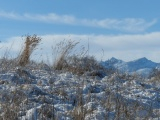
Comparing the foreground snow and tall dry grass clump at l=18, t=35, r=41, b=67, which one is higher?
tall dry grass clump at l=18, t=35, r=41, b=67

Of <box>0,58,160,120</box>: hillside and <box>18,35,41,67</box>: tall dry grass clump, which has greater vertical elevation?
<box>18,35,41,67</box>: tall dry grass clump

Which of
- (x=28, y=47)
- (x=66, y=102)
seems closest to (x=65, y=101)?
(x=66, y=102)

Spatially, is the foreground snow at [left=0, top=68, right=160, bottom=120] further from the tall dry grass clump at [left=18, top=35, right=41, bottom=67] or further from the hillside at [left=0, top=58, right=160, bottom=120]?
the tall dry grass clump at [left=18, top=35, right=41, bottom=67]

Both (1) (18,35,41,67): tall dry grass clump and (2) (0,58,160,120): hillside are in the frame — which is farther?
(1) (18,35,41,67): tall dry grass clump

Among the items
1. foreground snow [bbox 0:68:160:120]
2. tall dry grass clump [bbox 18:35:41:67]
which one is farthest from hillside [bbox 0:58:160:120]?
tall dry grass clump [bbox 18:35:41:67]

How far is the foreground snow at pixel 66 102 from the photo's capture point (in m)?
4.48

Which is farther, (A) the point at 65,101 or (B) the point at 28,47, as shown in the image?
(B) the point at 28,47

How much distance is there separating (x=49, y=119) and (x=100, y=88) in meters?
2.66

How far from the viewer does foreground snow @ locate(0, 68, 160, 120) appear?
448 cm

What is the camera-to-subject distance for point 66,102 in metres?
5.62

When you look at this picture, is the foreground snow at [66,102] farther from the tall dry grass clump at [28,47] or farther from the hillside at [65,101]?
the tall dry grass clump at [28,47]

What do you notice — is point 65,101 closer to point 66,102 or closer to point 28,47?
point 66,102

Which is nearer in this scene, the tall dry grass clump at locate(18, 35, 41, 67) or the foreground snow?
the foreground snow

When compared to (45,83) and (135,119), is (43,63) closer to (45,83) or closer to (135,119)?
(45,83)
